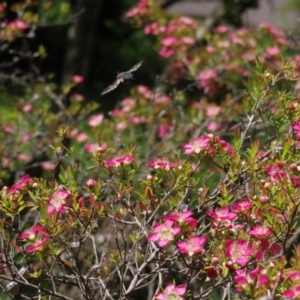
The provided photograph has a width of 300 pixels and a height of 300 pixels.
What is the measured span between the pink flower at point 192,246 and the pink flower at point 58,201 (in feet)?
1.40

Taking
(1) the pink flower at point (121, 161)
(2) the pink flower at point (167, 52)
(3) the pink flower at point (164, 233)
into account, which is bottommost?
(2) the pink flower at point (167, 52)

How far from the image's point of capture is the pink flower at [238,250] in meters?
1.85

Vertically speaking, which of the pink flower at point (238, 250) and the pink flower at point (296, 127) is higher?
the pink flower at point (296, 127)

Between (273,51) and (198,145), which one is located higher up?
(198,145)

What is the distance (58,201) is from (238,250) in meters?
0.63

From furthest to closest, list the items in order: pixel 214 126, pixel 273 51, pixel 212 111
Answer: pixel 273 51, pixel 212 111, pixel 214 126

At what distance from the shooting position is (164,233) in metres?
1.96

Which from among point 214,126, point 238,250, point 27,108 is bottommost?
point 214,126

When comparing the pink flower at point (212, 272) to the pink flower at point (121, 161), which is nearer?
the pink flower at point (212, 272)

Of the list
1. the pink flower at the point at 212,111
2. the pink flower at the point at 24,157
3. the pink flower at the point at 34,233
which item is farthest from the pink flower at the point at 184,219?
the pink flower at the point at 24,157

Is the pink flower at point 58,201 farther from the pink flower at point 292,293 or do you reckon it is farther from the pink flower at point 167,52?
the pink flower at point 167,52

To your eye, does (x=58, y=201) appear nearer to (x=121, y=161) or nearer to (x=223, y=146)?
(x=121, y=161)

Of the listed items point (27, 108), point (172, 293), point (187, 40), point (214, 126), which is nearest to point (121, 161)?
point (172, 293)

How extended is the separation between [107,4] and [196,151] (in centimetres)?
840
